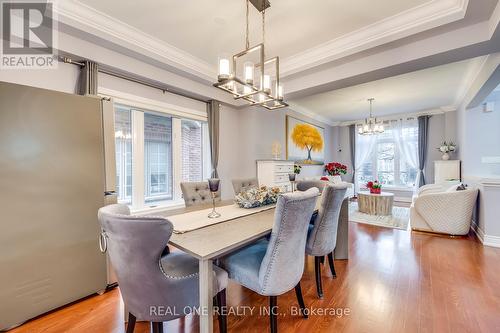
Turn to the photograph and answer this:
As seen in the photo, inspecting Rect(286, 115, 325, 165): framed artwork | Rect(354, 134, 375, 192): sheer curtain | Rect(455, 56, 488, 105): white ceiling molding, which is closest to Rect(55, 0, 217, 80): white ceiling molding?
Rect(286, 115, 325, 165): framed artwork

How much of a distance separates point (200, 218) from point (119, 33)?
2.31m

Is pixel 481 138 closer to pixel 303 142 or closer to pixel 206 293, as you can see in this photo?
pixel 303 142

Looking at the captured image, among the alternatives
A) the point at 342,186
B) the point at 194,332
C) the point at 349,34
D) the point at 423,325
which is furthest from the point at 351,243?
the point at 349,34

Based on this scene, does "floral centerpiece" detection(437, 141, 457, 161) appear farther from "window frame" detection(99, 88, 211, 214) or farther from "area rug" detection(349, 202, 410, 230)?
"window frame" detection(99, 88, 211, 214)

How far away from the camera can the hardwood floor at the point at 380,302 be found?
1618mm

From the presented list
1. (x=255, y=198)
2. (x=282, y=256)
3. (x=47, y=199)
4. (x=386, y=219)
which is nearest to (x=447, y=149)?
(x=386, y=219)

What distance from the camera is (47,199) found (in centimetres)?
170

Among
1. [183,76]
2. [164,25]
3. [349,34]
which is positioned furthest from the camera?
[183,76]

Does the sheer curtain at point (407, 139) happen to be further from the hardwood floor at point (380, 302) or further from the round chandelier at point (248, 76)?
the round chandelier at point (248, 76)

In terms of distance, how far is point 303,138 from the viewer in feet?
19.0

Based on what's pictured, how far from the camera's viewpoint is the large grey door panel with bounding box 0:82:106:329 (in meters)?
1.55

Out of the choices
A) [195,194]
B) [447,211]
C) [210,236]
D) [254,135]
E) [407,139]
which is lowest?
[447,211]

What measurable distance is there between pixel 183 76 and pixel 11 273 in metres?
2.88

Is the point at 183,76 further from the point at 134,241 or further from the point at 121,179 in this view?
the point at 134,241
